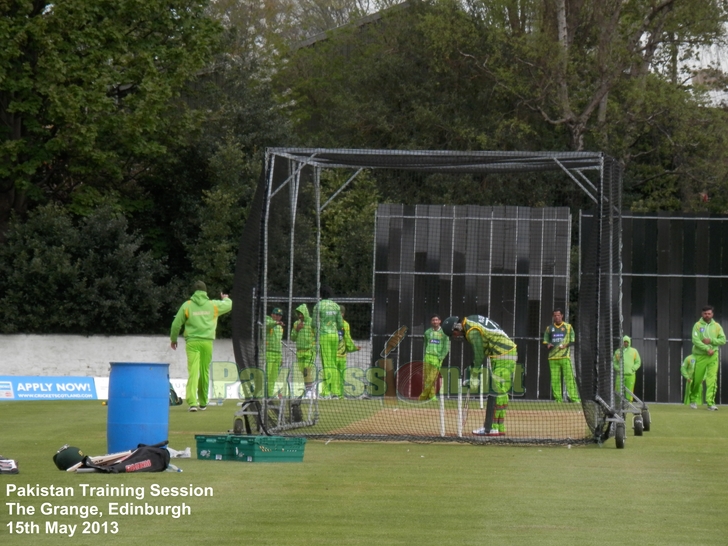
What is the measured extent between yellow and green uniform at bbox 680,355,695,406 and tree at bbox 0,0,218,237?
638 inches

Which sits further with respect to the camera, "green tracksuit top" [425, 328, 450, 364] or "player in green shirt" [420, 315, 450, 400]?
"green tracksuit top" [425, 328, 450, 364]

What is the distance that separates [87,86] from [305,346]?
16376 millimetres

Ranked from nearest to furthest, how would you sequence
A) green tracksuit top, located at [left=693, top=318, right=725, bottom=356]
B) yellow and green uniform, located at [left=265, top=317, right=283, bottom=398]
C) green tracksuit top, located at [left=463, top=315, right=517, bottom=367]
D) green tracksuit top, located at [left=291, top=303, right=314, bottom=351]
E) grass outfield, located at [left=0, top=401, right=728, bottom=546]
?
grass outfield, located at [left=0, top=401, right=728, bottom=546], green tracksuit top, located at [left=463, top=315, right=517, bottom=367], yellow and green uniform, located at [left=265, top=317, right=283, bottom=398], green tracksuit top, located at [left=291, top=303, right=314, bottom=351], green tracksuit top, located at [left=693, top=318, right=725, bottom=356]

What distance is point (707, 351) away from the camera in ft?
78.8

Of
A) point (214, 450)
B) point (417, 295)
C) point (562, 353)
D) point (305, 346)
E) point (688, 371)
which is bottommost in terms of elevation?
point (688, 371)

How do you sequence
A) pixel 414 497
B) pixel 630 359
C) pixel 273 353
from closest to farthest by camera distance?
pixel 414 497
pixel 273 353
pixel 630 359

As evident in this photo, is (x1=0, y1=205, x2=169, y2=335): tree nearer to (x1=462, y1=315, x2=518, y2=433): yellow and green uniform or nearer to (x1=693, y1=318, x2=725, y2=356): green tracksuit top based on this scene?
(x1=693, y1=318, x2=725, y2=356): green tracksuit top

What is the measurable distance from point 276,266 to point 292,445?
631 centimetres

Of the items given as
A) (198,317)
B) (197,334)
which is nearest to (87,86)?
(198,317)

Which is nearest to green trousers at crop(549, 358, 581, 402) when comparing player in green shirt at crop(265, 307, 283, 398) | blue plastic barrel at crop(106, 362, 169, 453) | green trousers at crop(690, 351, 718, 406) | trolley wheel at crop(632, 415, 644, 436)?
green trousers at crop(690, 351, 718, 406)

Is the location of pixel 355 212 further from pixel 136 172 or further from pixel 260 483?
pixel 260 483

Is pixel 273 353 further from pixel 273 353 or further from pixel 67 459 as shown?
pixel 67 459

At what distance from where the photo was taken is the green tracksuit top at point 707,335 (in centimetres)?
2398

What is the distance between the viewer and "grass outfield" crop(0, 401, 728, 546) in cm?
735
